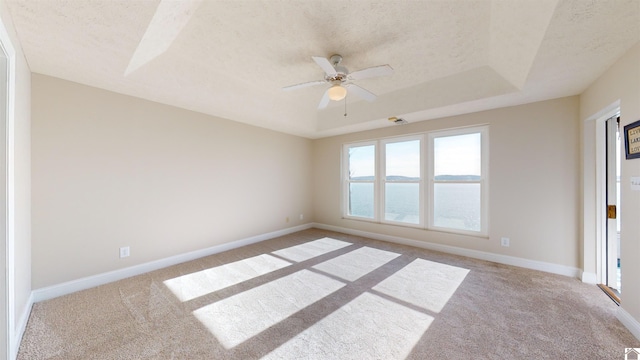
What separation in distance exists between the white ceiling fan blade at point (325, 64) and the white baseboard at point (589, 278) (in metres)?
3.87

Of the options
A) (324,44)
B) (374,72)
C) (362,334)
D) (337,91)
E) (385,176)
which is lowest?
(362,334)

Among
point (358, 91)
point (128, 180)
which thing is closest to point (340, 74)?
point (358, 91)

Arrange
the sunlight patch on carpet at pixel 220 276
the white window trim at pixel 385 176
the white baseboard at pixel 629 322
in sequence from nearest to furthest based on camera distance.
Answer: the white baseboard at pixel 629 322 < the sunlight patch on carpet at pixel 220 276 < the white window trim at pixel 385 176

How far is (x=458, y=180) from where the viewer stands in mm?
3996

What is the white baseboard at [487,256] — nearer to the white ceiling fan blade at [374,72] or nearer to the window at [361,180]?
the window at [361,180]

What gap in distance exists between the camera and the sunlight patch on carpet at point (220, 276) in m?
2.66

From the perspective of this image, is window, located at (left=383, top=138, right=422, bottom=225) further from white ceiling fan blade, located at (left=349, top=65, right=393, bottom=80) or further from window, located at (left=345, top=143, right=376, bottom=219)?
white ceiling fan blade, located at (left=349, top=65, right=393, bottom=80)

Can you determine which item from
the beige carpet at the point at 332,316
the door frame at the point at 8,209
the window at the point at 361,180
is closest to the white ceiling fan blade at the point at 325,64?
the door frame at the point at 8,209

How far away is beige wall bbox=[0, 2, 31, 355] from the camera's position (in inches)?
70.1

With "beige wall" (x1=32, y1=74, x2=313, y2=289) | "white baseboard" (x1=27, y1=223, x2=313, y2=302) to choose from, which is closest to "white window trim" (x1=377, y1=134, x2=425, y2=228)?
"beige wall" (x1=32, y1=74, x2=313, y2=289)

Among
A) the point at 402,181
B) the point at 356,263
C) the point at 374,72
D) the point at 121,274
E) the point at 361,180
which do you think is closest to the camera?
the point at 374,72

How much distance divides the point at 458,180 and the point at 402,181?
3.17ft

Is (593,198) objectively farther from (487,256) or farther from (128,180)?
(128,180)

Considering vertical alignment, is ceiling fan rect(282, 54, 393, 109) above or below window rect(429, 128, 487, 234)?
above
